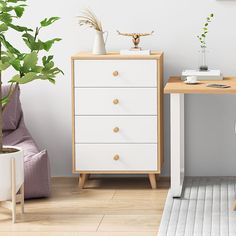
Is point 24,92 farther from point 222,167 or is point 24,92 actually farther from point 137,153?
point 222,167

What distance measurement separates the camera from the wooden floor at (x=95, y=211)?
4.01m

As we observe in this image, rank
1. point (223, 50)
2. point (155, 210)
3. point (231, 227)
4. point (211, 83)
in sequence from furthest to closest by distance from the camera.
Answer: point (223, 50) < point (211, 83) < point (155, 210) < point (231, 227)

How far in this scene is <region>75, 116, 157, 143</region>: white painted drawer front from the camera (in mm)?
4824

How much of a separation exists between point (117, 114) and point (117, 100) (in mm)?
86

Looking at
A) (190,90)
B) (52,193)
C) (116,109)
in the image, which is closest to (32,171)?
(52,193)

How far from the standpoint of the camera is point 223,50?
507 cm

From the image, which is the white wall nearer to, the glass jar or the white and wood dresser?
the glass jar

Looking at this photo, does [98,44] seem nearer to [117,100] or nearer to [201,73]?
[117,100]

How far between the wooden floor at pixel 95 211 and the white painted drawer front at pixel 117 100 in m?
0.48

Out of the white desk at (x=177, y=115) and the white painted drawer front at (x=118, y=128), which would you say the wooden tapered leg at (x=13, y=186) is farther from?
the white desk at (x=177, y=115)

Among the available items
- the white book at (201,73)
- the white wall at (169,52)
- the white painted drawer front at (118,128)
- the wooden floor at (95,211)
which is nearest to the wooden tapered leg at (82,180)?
the wooden floor at (95,211)

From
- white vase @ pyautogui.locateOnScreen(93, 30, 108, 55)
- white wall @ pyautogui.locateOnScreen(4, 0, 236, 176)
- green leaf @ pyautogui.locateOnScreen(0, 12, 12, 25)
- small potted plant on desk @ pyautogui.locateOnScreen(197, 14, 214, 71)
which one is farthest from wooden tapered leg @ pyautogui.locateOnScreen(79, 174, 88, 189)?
green leaf @ pyautogui.locateOnScreen(0, 12, 12, 25)

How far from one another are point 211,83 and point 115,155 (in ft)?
2.39

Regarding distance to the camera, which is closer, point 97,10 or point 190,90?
point 190,90
